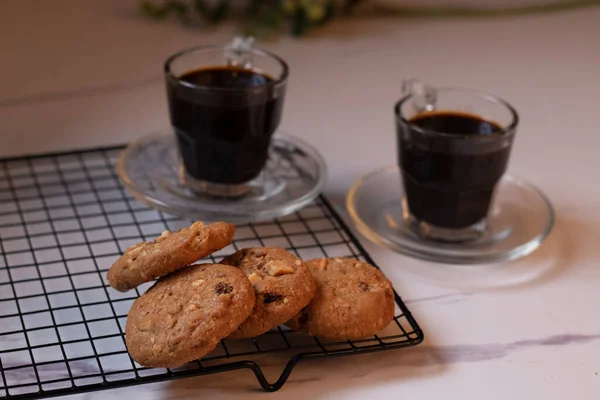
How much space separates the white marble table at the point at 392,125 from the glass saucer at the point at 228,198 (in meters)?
0.06

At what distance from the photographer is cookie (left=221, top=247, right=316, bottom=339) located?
0.87 meters

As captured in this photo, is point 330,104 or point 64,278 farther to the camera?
point 330,104

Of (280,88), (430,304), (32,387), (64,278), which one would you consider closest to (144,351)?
(32,387)

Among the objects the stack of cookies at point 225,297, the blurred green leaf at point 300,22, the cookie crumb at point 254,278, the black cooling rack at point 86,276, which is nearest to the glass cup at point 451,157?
the black cooling rack at point 86,276

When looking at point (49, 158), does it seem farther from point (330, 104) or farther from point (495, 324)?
point (495, 324)

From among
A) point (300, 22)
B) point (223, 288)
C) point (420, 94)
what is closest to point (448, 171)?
point (420, 94)

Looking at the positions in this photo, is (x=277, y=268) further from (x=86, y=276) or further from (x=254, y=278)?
(x=86, y=276)

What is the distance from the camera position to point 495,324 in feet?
3.31

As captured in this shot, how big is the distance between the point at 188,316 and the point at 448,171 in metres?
0.46

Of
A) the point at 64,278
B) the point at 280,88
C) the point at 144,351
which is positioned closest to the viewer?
the point at 144,351

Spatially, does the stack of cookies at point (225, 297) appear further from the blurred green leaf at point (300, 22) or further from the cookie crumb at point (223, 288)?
the blurred green leaf at point (300, 22)

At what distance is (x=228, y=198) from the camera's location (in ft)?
4.08

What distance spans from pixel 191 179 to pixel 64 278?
290 millimetres

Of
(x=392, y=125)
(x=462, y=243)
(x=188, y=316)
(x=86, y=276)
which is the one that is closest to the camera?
(x=188, y=316)
